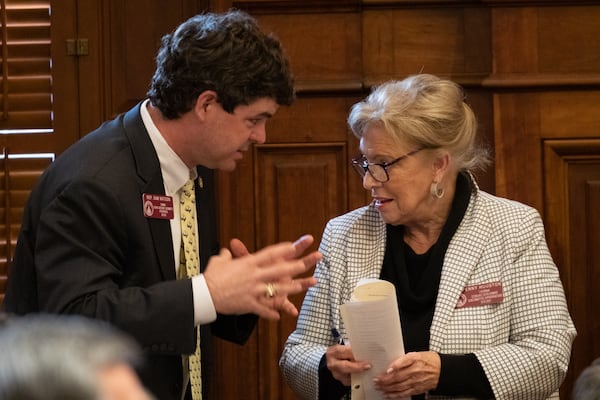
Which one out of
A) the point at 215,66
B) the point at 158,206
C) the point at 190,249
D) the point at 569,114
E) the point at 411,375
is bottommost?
the point at 411,375

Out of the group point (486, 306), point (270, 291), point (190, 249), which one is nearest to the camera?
point (270, 291)

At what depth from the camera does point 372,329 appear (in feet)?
9.27

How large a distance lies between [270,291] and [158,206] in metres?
0.39

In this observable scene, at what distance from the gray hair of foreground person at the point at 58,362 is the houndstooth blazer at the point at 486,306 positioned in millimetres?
2070

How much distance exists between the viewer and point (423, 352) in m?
2.95

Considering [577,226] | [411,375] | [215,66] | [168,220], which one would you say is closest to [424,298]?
[411,375]

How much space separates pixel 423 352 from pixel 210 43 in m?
1.06

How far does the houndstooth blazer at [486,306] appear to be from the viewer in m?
3.02

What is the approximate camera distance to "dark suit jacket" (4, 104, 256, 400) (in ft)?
7.93

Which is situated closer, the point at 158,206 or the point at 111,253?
the point at 111,253

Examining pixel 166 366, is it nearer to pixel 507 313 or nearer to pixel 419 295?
pixel 419 295

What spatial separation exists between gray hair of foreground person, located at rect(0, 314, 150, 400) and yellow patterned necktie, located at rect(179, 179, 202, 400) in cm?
167

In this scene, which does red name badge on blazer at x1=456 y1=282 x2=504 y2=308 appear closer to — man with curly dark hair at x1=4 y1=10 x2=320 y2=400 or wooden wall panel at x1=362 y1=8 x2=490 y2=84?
man with curly dark hair at x1=4 y1=10 x2=320 y2=400

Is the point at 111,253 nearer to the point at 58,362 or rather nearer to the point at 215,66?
the point at 215,66
